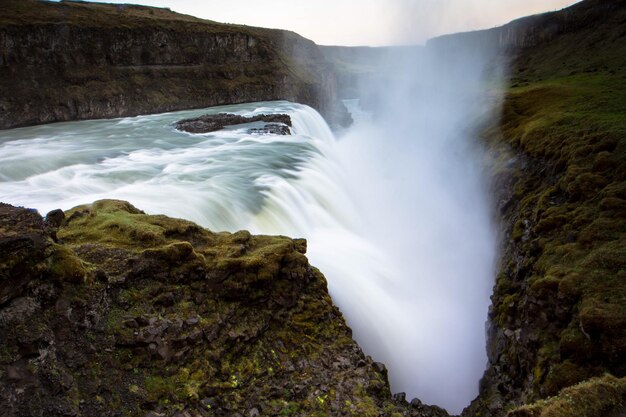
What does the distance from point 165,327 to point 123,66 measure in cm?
6230

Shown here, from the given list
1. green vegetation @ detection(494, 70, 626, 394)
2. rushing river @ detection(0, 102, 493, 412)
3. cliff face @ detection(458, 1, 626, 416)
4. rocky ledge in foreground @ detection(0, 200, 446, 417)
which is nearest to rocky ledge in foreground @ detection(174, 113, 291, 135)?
rushing river @ detection(0, 102, 493, 412)

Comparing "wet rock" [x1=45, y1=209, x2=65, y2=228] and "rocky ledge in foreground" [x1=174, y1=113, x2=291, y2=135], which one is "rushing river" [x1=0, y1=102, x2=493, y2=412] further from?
"wet rock" [x1=45, y1=209, x2=65, y2=228]

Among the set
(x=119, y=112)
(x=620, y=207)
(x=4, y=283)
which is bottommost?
(x=119, y=112)

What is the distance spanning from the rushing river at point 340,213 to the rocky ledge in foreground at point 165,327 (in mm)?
3426

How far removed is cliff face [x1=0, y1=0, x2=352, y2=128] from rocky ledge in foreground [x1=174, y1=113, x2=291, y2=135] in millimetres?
20133

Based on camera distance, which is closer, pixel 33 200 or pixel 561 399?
pixel 561 399

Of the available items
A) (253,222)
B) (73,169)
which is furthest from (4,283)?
(73,169)

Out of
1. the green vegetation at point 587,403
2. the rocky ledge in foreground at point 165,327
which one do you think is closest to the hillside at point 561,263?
the green vegetation at point 587,403

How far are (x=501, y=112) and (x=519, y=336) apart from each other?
26.7m

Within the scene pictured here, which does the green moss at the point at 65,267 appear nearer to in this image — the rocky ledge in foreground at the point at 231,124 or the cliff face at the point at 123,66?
the rocky ledge in foreground at the point at 231,124

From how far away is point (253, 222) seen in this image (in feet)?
51.8

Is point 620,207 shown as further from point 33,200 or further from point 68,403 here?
point 33,200

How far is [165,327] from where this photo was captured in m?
7.66

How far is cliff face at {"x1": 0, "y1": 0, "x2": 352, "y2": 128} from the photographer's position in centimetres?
4950
